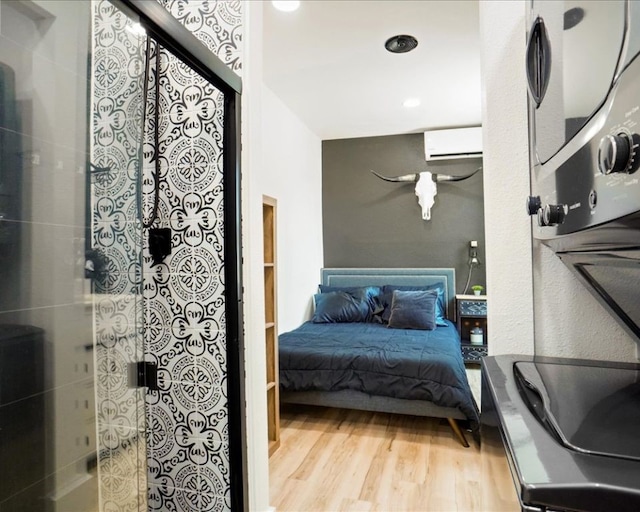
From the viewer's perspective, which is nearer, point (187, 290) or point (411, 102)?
point (187, 290)

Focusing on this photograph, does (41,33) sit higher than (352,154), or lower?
lower

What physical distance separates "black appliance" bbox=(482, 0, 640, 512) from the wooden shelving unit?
1.93m

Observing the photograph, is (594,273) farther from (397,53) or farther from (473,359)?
(473,359)

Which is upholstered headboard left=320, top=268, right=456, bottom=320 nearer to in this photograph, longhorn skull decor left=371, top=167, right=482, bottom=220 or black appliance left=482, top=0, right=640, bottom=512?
longhorn skull decor left=371, top=167, right=482, bottom=220

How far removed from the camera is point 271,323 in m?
2.67

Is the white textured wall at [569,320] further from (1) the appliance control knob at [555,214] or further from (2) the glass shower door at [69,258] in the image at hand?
(2) the glass shower door at [69,258]

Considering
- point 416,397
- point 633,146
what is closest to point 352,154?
point 416,397

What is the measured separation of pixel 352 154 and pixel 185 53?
4127 mm

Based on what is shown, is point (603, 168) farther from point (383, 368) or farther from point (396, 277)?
point (396, 277)

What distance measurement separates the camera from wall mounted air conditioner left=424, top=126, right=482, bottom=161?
4.54 metres

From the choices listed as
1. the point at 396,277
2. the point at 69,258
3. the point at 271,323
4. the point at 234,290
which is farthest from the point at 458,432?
the point at 69,258

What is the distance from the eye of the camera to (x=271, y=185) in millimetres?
3713

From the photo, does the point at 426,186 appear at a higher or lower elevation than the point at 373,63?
lower

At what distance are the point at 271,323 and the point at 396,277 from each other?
8.40 feet
